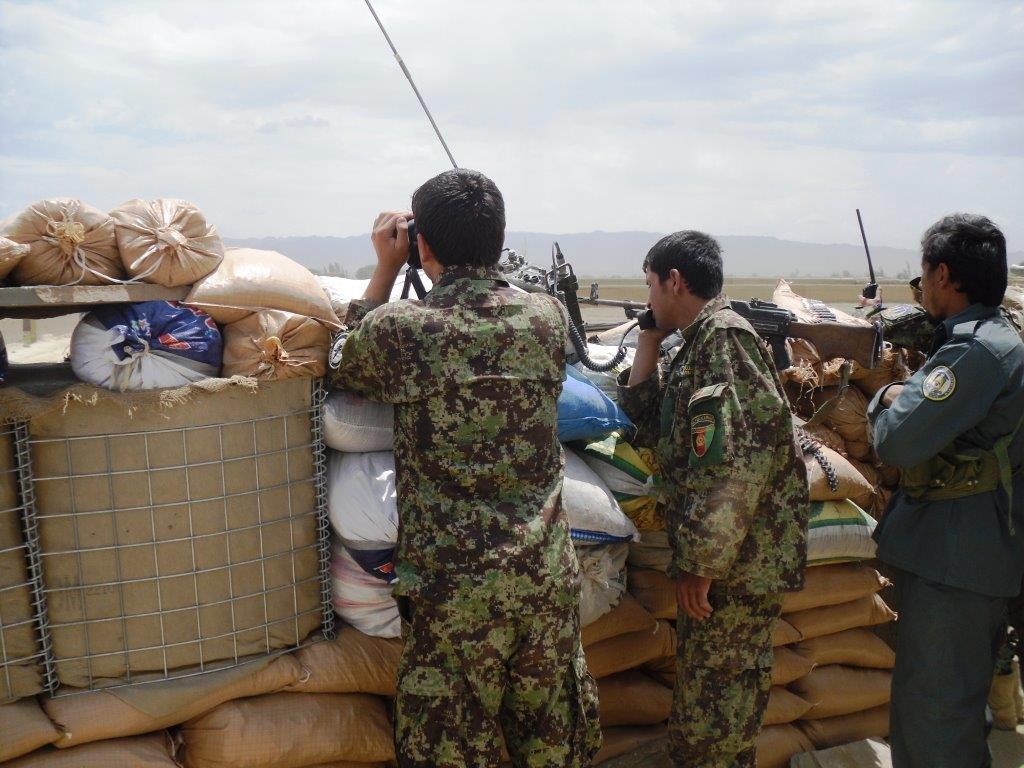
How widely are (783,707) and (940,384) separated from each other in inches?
58.9

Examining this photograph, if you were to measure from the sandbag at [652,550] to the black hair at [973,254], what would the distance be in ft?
4.24

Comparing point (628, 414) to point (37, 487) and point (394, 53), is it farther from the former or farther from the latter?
point (37, 487)

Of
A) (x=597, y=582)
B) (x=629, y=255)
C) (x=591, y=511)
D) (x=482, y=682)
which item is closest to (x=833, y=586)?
(x=597, y=582)

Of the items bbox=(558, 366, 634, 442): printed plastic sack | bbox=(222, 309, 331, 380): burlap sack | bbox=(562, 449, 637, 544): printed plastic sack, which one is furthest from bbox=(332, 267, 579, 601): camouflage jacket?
bbox=(558, 366, 634, 442): printed plastic sack

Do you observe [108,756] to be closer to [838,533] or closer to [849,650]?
[838,533]

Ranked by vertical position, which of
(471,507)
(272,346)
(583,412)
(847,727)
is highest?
(272,346)

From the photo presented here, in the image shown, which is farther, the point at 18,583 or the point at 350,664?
the point at 350,664

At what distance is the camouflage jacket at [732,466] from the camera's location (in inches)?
94.6

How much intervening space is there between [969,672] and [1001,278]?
1253 millimetres

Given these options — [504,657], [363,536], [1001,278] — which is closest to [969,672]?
[1001,278]

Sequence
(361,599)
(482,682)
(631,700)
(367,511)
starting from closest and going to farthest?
(482,682) → (367,511) → (361,599) → (631,700)

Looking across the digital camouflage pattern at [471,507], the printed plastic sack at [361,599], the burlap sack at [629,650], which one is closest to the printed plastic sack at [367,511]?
the printed plastic sack at [361,599]

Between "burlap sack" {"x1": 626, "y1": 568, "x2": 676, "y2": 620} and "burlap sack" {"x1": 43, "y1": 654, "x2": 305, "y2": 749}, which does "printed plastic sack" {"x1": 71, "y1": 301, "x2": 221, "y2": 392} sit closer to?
"burlap sack" {"x1": 43, "y1": 654, "x2": 305, "y2": 749}

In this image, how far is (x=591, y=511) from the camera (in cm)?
260
